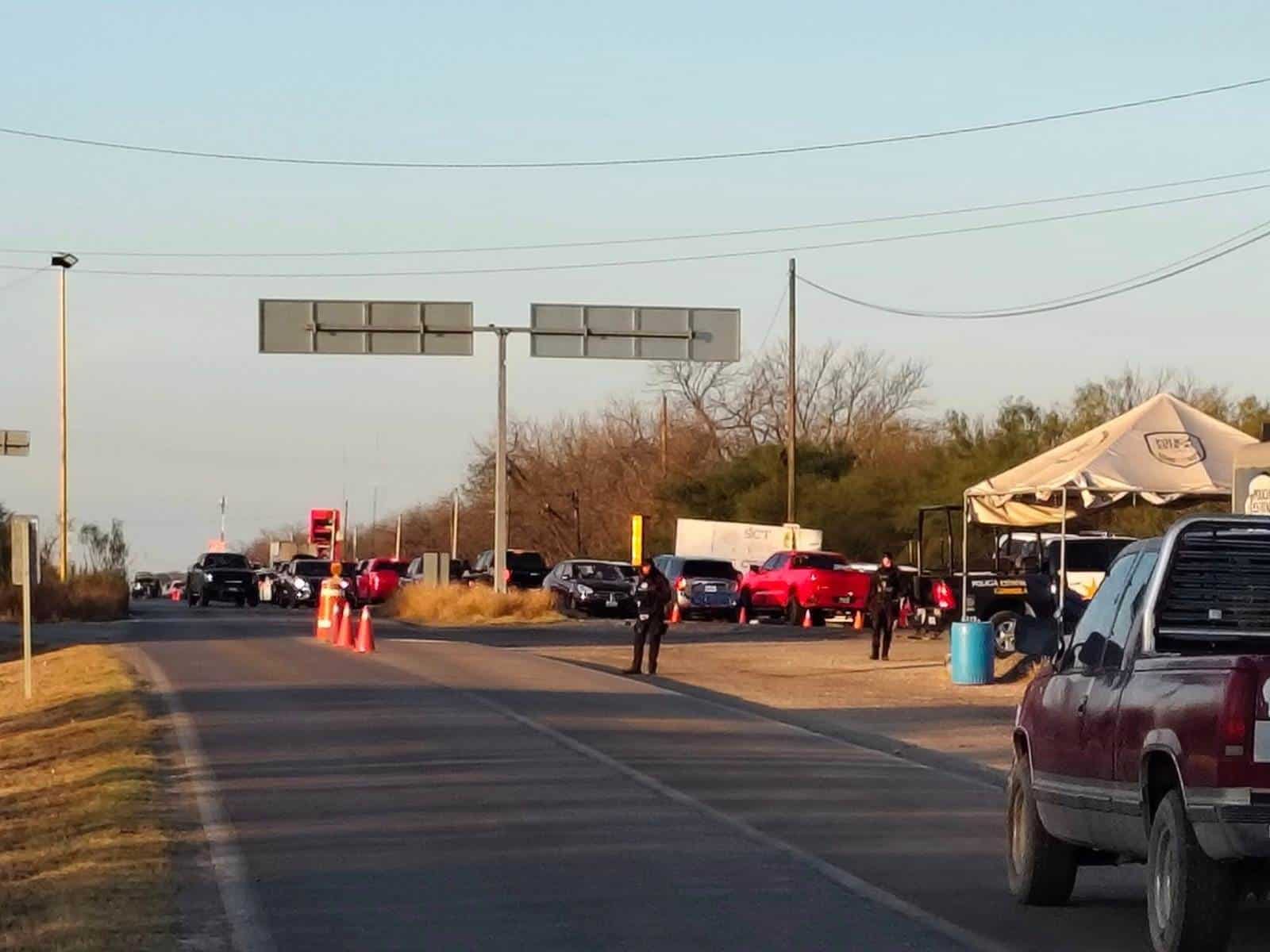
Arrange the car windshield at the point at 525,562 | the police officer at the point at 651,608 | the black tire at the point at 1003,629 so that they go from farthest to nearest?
the car windshield at the point at 525,562 → the black tire at the point at 1003,629 → the police officer at the point at 651,608

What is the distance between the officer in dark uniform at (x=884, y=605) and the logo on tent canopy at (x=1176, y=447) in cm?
570

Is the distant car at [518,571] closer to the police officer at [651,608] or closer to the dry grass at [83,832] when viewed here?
the police officer at [651,608]

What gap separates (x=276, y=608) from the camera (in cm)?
6341

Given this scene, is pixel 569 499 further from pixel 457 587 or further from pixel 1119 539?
pixel 1119 539

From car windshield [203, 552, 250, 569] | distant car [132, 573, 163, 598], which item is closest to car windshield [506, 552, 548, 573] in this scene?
car windshield [203, 552, 250, 569]

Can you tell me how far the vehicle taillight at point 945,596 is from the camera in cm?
3703

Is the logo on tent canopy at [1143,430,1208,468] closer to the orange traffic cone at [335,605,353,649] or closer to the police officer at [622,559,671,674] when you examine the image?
the police officer at [622,559,671,674]

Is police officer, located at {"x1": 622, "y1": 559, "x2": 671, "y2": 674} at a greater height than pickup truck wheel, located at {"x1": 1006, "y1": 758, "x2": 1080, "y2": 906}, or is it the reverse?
police officer, located at {"x1": 622, "y1": 559, "x2": 671, "y2": 674}

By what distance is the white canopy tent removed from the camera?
28719mm

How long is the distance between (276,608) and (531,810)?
49.9m

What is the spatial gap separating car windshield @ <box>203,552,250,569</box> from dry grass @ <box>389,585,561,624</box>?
16.9 meters

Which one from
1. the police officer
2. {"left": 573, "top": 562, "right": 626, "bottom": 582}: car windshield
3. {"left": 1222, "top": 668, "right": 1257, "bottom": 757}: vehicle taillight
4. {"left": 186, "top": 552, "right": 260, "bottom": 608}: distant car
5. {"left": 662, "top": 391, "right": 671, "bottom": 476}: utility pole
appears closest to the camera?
{"left": 1222, "top": 668, "right": 1257, "bottom": 757}: vehicle taillight

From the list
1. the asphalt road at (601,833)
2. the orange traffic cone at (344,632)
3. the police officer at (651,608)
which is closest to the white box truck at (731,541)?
the orange traffic cone at (344,632)

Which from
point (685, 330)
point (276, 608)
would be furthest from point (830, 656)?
point (276, 608)
